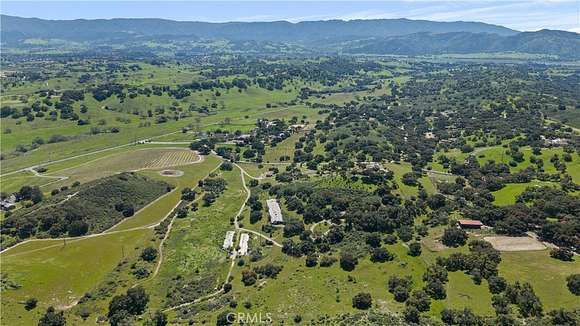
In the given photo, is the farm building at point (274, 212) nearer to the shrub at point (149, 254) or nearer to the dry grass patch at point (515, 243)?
the shrub at point (149, 254)

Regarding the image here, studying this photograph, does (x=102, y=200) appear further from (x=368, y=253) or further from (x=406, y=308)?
(x=406, y=308)

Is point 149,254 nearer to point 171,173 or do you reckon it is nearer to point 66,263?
point 66,263

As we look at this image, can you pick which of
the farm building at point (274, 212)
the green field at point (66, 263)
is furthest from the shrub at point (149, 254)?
the farm building at point (274, 212)

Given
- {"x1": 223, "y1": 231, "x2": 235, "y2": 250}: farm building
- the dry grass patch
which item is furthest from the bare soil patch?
the dry grass patch

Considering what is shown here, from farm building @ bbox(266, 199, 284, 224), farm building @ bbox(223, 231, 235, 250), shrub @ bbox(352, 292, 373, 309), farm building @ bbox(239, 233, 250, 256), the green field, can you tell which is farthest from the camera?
farm building @ bbox(266, 199, 284, 224)

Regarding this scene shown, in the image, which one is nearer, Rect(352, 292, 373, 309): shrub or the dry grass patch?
Rect(352, 292, 373, 309): shrub

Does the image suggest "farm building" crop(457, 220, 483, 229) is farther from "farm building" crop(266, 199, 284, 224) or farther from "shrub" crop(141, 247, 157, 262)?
"shrub" crop(141, 247, 157, 262)
